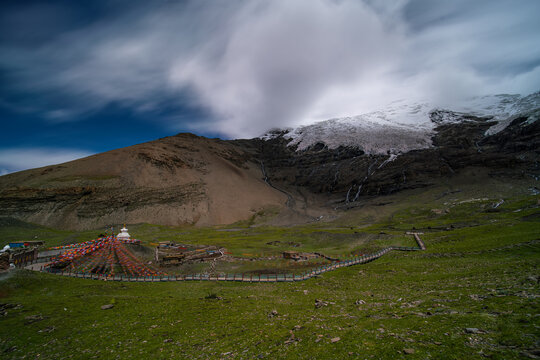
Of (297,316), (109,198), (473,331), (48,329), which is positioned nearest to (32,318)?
(48,329)

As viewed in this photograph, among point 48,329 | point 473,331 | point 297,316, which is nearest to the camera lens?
point 473,331

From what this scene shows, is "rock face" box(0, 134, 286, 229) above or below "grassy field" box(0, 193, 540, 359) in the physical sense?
above

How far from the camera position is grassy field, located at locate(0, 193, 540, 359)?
12.4 m

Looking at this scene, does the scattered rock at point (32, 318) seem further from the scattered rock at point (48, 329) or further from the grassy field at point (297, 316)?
the scattered rock at point (48, 329)

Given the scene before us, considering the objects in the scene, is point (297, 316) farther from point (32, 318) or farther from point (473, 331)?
point (32, 318)

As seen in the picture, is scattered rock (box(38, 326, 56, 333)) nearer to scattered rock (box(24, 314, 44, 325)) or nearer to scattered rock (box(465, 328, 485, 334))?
scattered rock (box(24, 314, 44, 325))

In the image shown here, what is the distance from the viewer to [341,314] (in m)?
19.2

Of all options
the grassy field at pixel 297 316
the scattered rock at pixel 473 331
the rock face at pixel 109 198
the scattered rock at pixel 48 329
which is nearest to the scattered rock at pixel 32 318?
the grassy field at pixel 297 316

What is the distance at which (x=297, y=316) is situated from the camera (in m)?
19.6

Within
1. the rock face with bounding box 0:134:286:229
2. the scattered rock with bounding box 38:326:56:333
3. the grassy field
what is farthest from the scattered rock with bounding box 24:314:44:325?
the rock face with bounding box 0:134:286:229

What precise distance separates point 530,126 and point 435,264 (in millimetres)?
210079

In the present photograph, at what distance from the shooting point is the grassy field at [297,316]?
1238cm

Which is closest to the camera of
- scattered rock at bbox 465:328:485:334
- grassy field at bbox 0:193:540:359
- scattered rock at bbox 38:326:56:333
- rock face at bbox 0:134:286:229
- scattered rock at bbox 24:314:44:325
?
scattered rock at bbox 465:328:485:334

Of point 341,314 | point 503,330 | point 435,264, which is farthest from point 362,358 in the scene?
point 435,264
